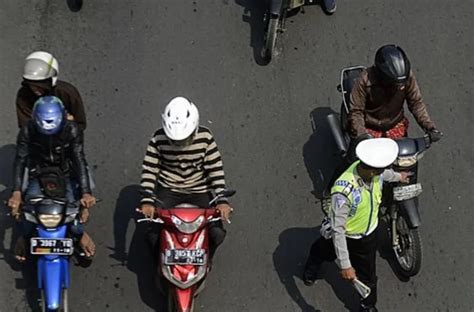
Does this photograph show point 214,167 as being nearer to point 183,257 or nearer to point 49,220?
point 183,257

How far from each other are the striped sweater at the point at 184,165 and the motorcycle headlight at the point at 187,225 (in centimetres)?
47

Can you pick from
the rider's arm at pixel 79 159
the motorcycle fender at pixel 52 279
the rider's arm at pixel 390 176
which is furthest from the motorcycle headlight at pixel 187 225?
the rider's arm at pixel 390 176

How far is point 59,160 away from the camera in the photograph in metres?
7.16

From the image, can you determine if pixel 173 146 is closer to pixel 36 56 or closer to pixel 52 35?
pixel 36 56

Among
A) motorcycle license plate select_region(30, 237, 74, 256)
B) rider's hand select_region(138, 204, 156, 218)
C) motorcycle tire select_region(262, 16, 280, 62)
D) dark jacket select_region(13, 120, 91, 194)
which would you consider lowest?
motorcycle license plate select_region(30, 237, 74, 256)

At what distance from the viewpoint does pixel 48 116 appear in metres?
6.75

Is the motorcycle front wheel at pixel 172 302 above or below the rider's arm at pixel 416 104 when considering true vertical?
below

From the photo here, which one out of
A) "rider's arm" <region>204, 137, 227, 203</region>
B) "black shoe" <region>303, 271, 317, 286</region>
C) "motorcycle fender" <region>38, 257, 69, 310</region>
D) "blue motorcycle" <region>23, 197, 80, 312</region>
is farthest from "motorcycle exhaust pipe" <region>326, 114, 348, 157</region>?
"motorcycle fender" <region>38, 257, 69, 310</region>

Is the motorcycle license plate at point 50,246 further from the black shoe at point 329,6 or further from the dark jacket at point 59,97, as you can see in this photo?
the black shoe at point 329,6

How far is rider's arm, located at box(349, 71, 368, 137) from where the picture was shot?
7719mm

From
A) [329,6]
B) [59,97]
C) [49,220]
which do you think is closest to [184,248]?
[49,220]

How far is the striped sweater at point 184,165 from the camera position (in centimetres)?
712

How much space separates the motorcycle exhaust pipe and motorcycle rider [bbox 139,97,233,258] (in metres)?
1.62

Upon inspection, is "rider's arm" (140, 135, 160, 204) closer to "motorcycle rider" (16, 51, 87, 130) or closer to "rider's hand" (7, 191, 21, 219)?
"motorcycle rider" (16, 51, 87, 130)
